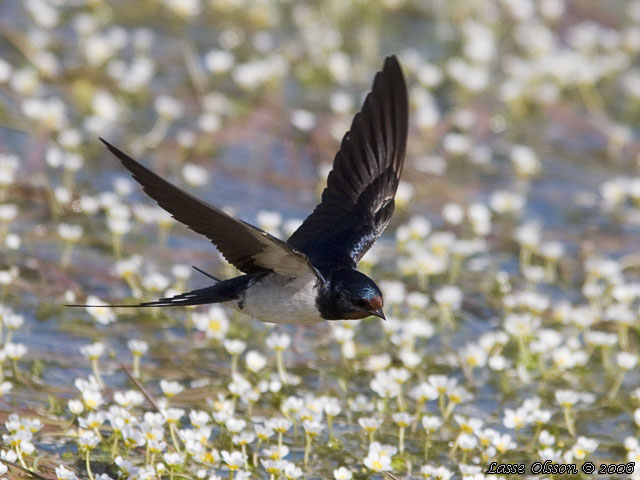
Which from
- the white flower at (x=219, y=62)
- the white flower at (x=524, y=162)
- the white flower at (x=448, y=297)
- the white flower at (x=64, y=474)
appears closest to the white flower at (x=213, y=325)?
the white flower at (x=448, y=297)

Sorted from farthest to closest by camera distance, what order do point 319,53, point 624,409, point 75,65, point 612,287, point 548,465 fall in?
point 319,53 → point 75,65 → point 612,287 → point 624,409 → point 548,465

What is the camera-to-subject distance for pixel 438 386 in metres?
4.93

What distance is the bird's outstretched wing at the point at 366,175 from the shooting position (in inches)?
198

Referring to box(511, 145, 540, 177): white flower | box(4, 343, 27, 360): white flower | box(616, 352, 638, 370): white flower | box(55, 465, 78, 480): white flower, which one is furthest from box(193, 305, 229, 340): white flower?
box(511, 145, 540, 177): white flower

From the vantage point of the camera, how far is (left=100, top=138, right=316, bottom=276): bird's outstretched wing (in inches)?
149

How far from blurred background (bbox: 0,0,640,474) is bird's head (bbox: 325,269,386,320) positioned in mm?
839

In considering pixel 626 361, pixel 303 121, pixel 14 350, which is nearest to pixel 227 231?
pixel 14 350

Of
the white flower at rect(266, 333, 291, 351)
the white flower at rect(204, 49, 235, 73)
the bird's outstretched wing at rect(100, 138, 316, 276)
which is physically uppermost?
the white flower at rect(204, 49, 235, 73)

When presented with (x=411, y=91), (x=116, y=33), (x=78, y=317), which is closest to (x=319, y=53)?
(x=411, y=91)

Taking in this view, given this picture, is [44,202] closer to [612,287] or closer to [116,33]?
[116,33]

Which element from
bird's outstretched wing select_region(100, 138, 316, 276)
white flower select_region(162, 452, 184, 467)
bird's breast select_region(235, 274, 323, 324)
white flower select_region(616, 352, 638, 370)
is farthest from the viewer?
white flower select_region(616, 352, 638, 370)

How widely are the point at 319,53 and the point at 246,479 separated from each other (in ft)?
17.1

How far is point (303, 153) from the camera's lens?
25.3 feet

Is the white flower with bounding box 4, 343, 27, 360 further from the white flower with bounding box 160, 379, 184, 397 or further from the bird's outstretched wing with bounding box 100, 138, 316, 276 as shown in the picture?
the bird's outstretched wing with bounding box 100, 138, 316, 276
